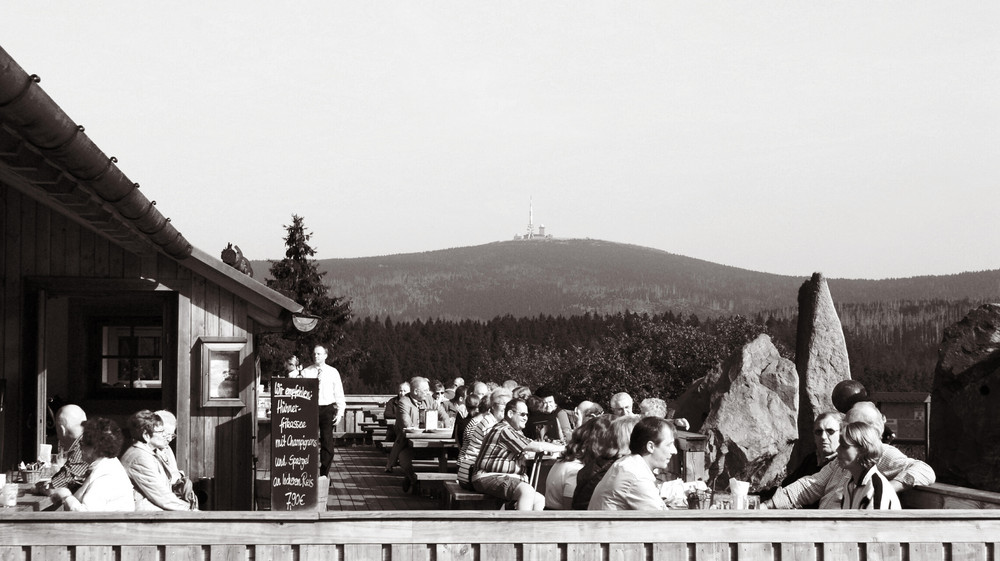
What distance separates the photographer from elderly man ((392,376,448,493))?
1306cm

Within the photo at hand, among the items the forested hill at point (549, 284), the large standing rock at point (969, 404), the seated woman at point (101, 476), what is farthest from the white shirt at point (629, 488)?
the forested hill at point (549, 284)

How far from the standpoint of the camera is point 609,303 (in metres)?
91.0

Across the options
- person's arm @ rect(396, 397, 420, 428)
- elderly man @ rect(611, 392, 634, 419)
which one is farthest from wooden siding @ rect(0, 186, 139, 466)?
person's arm @ rect(396, 397, 420, 428)

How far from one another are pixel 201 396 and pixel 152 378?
346 cm

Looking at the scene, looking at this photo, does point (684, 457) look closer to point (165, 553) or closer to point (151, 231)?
point (151, 231)

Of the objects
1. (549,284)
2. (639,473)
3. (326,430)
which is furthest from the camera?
(549,284)

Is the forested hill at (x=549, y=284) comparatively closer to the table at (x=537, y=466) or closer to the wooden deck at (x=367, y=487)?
the wooden deck at (x=367, y=487)

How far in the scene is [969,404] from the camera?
11039mm

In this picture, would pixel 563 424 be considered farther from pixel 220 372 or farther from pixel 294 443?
pixel 294 443

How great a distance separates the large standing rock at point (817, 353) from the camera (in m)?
17.4

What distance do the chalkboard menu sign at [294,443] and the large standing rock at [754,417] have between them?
9.40m

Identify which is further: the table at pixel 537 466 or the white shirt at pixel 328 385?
the white shirt at pixel 328 385

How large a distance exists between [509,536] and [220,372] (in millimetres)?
5481

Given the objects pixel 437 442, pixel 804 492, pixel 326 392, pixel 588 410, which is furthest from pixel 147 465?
pixel 437 442
